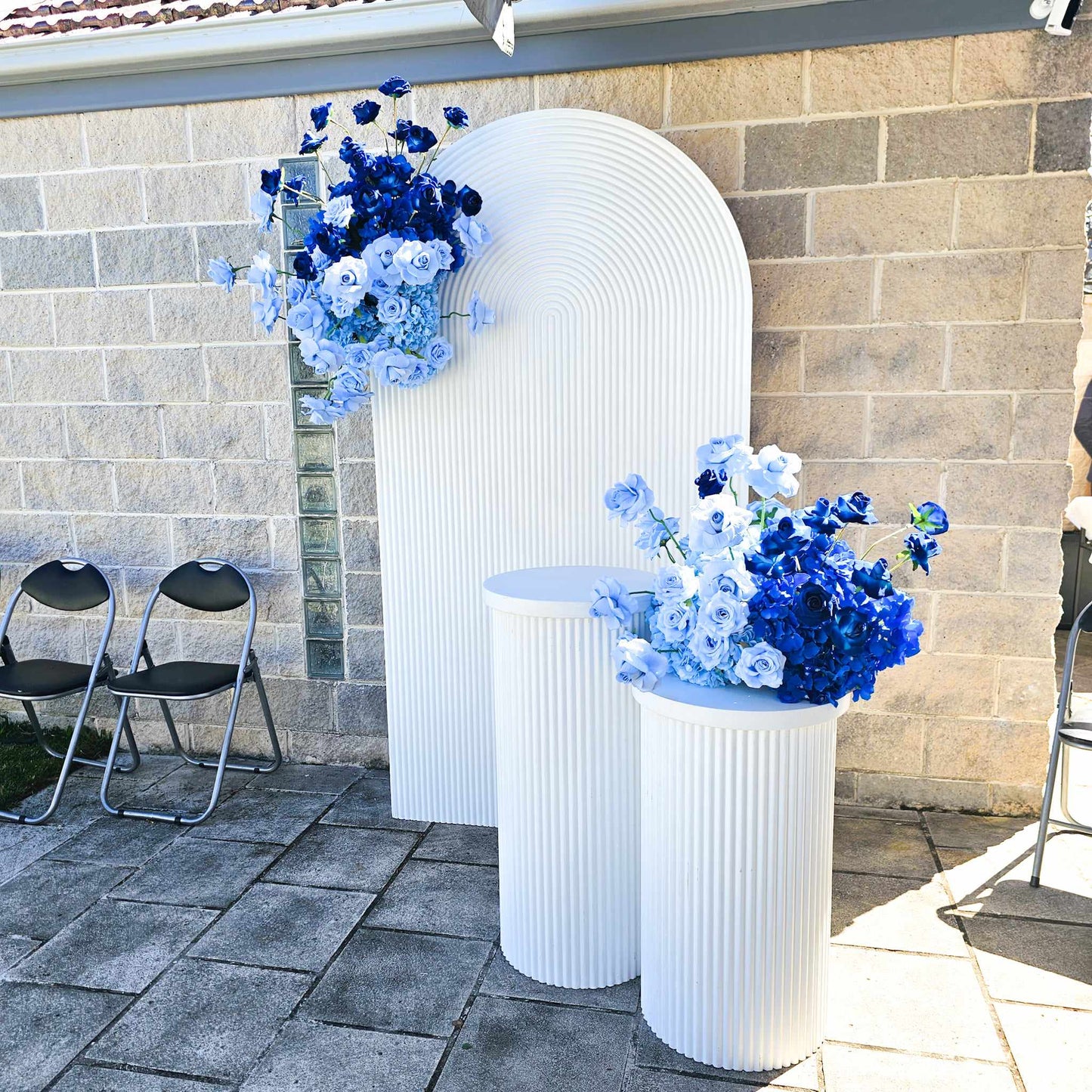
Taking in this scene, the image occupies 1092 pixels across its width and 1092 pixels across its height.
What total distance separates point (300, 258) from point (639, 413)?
108 cm

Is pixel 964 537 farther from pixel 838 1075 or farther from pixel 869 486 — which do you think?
pixel 838 1075

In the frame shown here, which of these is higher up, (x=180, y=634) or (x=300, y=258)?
(x=300, y=258)

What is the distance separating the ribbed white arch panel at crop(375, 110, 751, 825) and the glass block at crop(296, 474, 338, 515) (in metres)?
0.41

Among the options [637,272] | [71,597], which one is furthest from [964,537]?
[71,597]

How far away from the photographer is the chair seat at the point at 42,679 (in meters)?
A: 3.35

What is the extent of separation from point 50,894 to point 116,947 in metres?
0.42

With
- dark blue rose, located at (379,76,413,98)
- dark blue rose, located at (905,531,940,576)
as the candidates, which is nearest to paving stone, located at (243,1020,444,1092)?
dark blue rose, located at (905,531,940,576)

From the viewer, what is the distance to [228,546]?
375 centimetres

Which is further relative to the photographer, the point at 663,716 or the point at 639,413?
the point at 639,413

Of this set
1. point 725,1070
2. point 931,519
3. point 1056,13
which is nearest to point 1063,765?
point 931,519

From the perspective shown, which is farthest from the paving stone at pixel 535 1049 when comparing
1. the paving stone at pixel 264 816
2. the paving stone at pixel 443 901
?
the paving stone at pixel 264 816

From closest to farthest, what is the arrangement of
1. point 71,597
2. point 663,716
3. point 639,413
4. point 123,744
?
point 663,716 → point 639,413 → point 71,597 → point 123,744

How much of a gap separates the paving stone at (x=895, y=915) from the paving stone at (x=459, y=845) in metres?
1.01

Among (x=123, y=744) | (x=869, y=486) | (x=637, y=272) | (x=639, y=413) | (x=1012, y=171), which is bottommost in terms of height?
(x=123, y=744)
